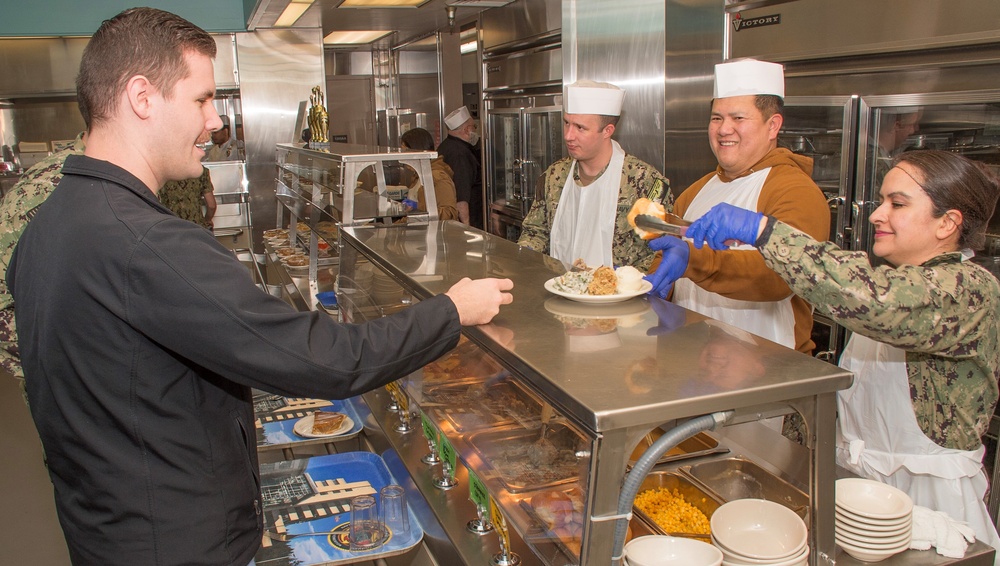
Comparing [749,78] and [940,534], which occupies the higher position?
[749,78]

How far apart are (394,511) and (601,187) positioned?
178 cm

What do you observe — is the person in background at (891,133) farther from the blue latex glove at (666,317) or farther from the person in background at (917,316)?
the blue latex glove at (666,317)

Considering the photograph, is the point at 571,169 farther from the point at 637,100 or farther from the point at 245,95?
the point at 245,95

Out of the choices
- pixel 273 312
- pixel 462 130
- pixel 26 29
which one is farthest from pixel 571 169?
pixel 26 29

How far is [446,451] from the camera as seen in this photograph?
2.11 meters

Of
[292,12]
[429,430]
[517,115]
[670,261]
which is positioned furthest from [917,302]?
[292,12]

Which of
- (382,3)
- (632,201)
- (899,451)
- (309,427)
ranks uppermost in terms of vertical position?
(382,3)

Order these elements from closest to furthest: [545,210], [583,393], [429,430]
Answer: [583,393] < [429,430] < [545,210]

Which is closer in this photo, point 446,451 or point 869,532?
point 869,532

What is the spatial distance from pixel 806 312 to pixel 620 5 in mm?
2925

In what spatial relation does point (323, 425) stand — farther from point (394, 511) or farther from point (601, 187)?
point (601, 187)

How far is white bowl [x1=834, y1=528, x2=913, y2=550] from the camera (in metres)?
1.57

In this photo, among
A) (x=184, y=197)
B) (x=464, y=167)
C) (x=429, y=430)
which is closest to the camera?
(x=429, y=430)

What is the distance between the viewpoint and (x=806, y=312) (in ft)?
8.77
